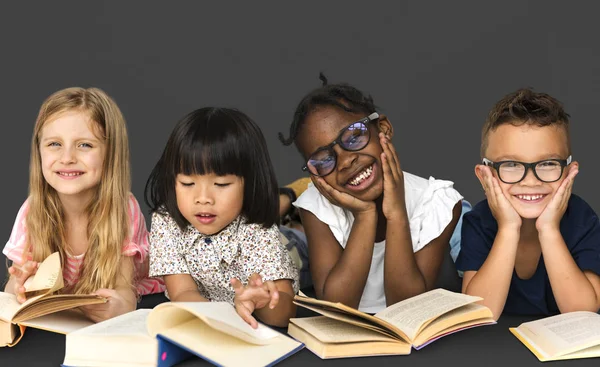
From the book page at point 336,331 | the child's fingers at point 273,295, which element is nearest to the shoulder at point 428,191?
the book page at point 336,331

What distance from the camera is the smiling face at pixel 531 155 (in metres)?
3.37

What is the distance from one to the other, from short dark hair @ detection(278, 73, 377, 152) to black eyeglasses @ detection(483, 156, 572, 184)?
690 mm

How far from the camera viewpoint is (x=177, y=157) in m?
3.35

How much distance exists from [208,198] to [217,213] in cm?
9

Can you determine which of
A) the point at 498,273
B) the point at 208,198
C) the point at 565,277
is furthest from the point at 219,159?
the point at 565,277

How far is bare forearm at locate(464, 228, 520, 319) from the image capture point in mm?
3311

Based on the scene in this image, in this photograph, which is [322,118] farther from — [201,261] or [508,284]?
[508,284]

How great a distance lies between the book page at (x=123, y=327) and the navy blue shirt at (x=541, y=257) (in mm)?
1419

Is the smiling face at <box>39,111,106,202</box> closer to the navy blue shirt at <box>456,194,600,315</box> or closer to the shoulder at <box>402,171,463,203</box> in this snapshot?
the shoulder at <box>402,171,463,203</box>

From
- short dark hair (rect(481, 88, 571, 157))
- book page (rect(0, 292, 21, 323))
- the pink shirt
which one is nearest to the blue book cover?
book page (rect(0, 292, 21, 323))

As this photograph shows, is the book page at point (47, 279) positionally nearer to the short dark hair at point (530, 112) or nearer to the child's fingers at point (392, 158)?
the child's fingers at point (392, 158)

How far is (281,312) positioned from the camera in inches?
131

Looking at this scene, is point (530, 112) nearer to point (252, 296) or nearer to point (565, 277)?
point (565, 277)

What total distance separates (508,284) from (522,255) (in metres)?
0.27
